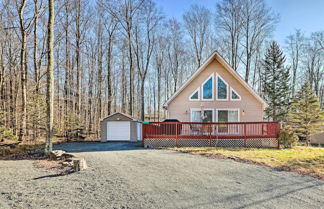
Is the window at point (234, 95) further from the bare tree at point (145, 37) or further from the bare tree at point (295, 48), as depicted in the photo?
the bare tree at point (295, 48)

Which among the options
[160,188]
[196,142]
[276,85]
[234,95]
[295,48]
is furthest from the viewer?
[295,48]

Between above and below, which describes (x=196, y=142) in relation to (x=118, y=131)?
below

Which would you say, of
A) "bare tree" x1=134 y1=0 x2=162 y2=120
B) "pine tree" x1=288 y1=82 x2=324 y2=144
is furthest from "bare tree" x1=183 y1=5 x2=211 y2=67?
"pine tree" x1=288 y1=82 x2=324 y2=144

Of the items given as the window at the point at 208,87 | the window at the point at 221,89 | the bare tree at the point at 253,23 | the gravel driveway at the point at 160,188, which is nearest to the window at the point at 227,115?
the window at the point at 221,89

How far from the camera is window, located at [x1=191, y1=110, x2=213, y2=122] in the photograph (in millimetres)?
13219

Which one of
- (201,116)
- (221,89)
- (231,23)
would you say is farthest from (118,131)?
(231,23)

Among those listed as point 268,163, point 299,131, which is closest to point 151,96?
point 299,131

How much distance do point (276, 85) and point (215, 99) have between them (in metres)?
12.4

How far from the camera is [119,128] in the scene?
15109 millimetres

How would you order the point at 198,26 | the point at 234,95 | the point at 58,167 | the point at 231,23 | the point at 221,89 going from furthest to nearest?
the point at 198,26, the point at 231,23, the point at 221,89, the point at 234,95, the point at 58,167

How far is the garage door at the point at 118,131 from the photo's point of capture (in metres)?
15.1

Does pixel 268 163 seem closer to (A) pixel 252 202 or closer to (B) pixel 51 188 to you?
(A) pixel 252 202

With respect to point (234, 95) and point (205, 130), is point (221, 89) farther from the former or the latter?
point (205, 130)

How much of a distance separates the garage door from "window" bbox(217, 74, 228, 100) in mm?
7739
